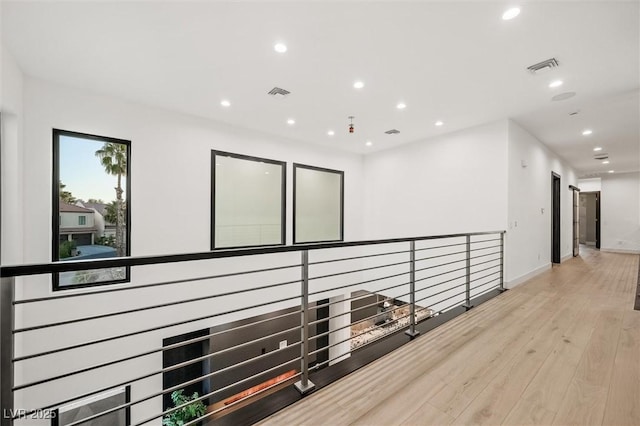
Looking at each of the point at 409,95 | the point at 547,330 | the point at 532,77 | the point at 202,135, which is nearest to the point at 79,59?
the point at 202,135

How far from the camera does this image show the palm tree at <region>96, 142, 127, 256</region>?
366 cm

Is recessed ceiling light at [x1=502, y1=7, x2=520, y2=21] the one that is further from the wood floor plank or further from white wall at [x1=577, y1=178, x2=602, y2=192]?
white wall at [x1=577, y1=178, x2=602, y2=192]

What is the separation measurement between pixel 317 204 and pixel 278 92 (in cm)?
296

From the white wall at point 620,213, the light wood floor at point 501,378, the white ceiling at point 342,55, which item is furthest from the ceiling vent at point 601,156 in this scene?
the light wood floor at point 501,378

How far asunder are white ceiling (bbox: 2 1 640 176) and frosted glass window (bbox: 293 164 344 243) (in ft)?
5.72

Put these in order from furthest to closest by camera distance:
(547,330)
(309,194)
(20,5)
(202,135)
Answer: (309,194)
(202,135)
(547,330)
(20,5)

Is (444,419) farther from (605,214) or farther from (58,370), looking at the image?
(605,214)

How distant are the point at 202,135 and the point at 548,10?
430 centimetres

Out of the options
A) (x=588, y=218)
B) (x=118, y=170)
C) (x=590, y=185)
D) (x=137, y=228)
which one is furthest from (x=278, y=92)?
(x=588, y=218)

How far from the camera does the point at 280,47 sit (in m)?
2.61

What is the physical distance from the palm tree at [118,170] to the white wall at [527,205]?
218 inches

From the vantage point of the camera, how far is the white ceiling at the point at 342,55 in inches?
86.4

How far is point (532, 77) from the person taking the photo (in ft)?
10.3

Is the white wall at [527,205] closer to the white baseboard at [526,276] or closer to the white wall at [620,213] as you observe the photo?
the white baseboard at [526,276]
